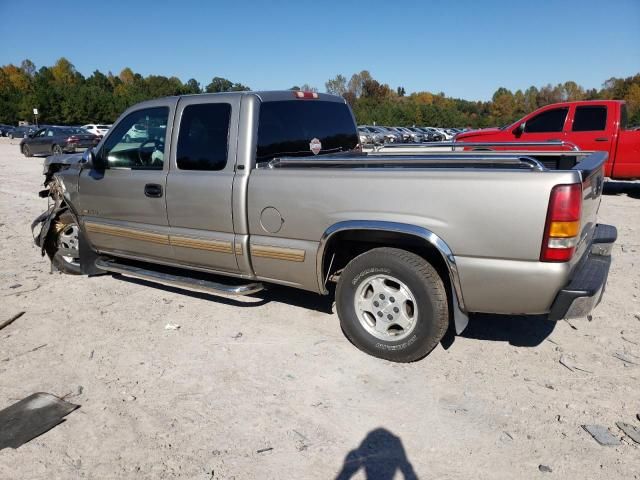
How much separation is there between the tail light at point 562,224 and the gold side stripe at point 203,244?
2.39 m

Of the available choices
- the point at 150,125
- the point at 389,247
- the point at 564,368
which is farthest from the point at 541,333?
the point at 150,125

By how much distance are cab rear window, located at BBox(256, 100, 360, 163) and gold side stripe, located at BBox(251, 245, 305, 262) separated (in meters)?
0.72

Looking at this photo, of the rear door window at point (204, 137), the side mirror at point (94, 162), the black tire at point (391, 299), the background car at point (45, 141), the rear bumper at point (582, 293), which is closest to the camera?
the rear bumper at point (582, 293)

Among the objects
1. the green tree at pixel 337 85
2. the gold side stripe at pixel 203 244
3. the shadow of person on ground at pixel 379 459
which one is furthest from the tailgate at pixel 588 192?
the green tree at pixel 337 85

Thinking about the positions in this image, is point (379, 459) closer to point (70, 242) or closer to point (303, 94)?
point (303, 94)

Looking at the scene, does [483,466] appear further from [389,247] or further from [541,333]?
[541,333]

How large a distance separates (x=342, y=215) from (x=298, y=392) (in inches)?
48.8

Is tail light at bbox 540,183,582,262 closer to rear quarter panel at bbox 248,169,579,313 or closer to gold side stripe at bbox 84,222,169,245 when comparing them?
rear quarter panel at bbox 248,169,579,313

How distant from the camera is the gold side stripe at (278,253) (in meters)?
3.71

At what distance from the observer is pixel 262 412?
2.99 meters

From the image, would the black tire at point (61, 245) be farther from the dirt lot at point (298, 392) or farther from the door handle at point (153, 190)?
the door handle at point (153, 190)

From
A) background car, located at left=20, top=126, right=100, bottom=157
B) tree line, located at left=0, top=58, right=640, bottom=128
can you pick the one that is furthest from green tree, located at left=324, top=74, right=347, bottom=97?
background car, located at left=20, top=126, right=100, bottom=157

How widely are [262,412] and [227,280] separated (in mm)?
2192

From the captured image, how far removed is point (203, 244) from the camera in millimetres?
4184
